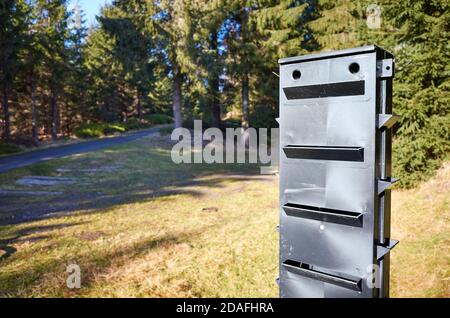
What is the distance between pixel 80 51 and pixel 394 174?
103 ft

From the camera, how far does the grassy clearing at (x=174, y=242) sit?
→ 121 inches

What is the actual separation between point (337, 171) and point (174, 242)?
360 centimetres

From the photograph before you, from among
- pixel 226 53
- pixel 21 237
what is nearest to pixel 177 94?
pixel 226 53

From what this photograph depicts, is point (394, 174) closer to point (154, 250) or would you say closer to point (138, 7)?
point (154, 250)

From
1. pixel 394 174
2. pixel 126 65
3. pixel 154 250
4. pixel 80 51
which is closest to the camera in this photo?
pixel 154 250

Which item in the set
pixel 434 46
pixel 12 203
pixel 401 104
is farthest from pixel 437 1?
Answer: pixel 12 203

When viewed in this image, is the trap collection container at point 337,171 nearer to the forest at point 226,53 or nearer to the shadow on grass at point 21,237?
the shadow on grass at point 21,237

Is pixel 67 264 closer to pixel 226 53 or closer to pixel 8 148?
pixel 226 53

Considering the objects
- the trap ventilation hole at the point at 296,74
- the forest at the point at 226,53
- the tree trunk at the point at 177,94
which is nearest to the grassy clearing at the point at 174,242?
the forest at the point at 226,53

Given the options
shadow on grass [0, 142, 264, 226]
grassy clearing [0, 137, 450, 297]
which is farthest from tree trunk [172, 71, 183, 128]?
grassy clearing [0, 137, 450, 297]

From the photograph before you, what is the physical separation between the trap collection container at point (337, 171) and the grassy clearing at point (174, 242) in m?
1.85

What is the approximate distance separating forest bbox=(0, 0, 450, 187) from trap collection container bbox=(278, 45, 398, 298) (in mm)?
5700
